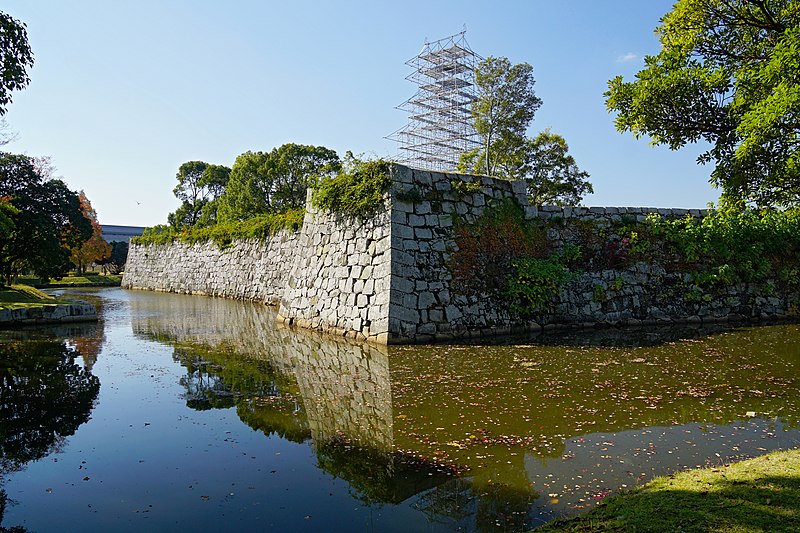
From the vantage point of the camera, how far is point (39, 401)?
6.46 meters

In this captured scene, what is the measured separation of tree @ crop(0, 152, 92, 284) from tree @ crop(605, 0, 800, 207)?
17587mm

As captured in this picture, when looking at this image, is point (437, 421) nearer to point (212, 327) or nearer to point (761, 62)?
point (761, 62)

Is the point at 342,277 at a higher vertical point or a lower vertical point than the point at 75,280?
higher

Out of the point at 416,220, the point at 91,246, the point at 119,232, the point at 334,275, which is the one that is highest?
the point at 119,232

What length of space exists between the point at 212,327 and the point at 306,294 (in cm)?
281

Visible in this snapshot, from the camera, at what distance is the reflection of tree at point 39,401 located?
16.1 ft

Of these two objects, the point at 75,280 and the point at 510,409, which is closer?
the point at 510,409

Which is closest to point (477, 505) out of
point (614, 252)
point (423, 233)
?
point (423, 233)

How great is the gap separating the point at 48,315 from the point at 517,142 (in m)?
20.8

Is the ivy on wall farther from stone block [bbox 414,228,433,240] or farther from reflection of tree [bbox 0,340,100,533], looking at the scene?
reflection of tree [bbox 0,340,100,533]

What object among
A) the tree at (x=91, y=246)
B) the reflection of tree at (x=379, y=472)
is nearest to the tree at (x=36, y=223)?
the reflection of tree at (x=379, y=472)

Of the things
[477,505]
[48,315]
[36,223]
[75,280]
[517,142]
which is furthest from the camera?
[75,280]

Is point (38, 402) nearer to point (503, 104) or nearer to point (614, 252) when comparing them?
point (614, 252)

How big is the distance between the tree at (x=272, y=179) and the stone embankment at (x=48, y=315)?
1594cm
